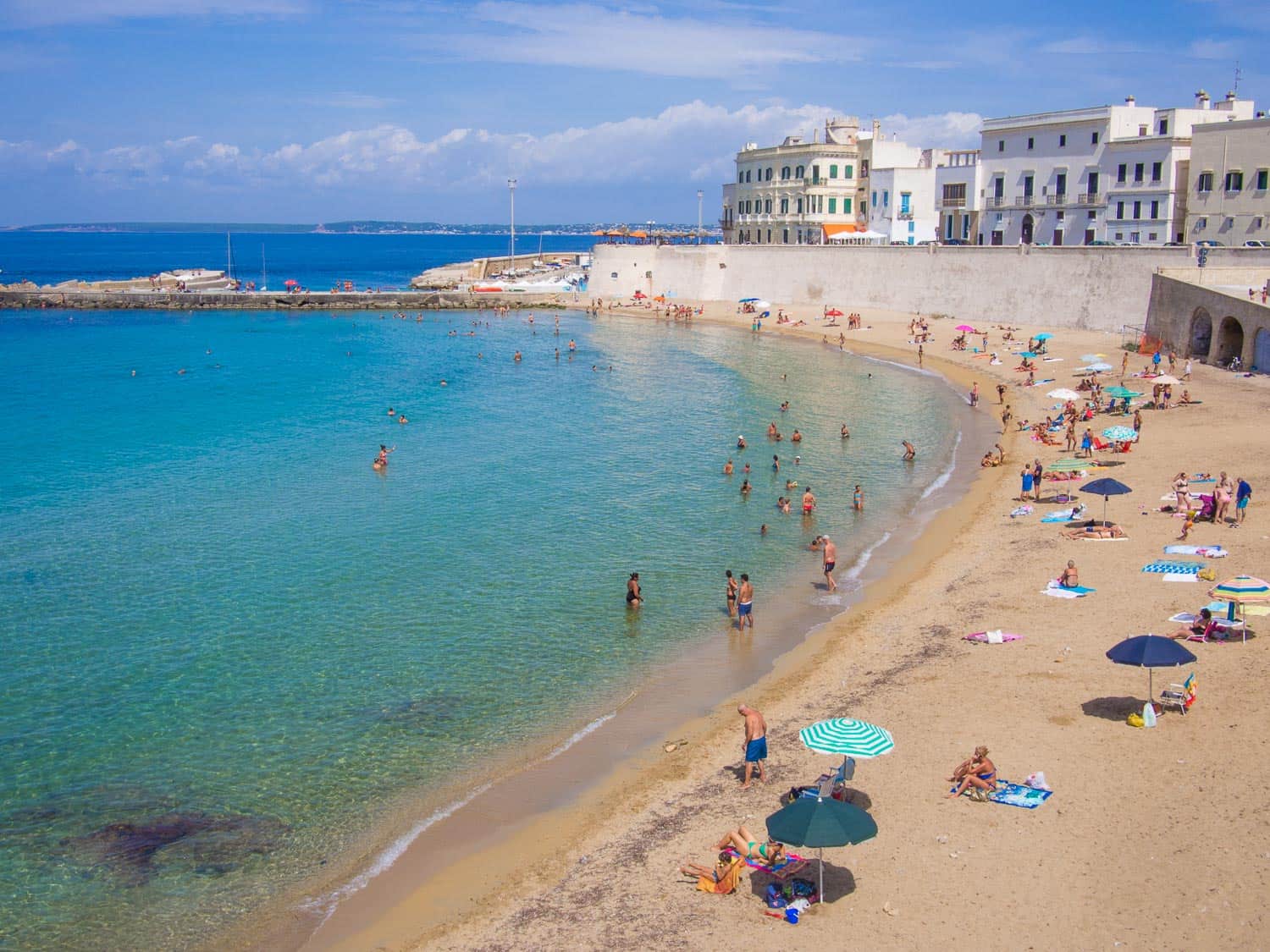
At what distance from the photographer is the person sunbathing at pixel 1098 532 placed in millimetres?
25422

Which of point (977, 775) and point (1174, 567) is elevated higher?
point (1174, 567)

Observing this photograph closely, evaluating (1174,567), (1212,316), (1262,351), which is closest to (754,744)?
(1174,567)

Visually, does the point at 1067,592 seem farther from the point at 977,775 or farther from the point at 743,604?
the point at 977,775

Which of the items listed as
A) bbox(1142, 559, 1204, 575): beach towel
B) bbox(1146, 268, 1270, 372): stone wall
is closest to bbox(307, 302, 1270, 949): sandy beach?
bbox(1142, 559, 1204, 575): beach towel

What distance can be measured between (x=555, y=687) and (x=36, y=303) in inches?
4006

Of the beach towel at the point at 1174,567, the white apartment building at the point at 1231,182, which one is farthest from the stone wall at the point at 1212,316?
the beach towel at the point at 1174,567

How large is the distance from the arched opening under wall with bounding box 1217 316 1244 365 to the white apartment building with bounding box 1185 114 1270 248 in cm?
1194

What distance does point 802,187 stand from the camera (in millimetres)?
86500

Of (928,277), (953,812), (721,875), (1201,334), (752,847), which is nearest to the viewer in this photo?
(721,875)

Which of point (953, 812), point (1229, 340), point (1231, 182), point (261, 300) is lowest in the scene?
point (953, 812)

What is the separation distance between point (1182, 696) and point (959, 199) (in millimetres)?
63332

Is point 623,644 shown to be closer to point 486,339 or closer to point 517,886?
point 517,886

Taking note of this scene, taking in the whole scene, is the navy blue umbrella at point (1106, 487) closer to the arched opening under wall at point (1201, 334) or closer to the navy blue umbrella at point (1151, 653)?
the navy blue umbrella at point (1151, 653)

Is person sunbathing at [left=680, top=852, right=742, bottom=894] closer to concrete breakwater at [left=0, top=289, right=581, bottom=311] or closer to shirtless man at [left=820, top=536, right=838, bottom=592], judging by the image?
shirtless man at [left=820, top=536, right=838, bottom=592]
